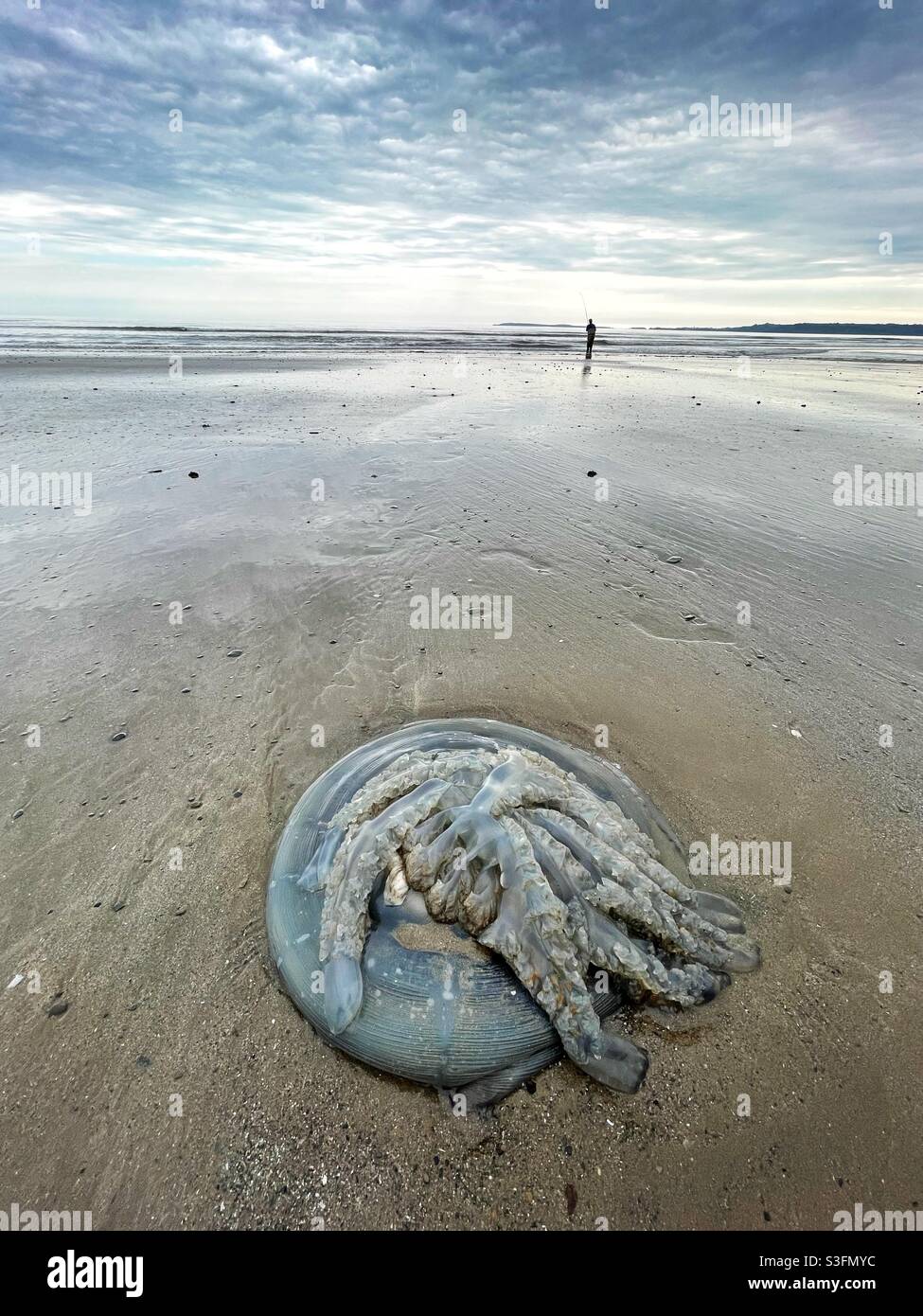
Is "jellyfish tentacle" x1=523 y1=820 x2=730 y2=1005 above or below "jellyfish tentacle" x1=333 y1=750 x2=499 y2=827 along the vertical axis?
below

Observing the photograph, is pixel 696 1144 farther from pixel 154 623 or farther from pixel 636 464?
pixel 636 464

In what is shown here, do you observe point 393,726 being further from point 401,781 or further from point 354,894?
point 354,894

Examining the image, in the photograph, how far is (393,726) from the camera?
14.8ft

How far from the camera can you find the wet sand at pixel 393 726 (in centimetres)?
227

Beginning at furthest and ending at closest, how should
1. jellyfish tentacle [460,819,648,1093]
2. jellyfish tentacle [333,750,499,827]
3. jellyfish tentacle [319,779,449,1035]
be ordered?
jellyfish tentacle [333,750,499,827]
jellyfish tentacle [319,779,449,1035]
jellyfish tentacle [460,819,648,1093]

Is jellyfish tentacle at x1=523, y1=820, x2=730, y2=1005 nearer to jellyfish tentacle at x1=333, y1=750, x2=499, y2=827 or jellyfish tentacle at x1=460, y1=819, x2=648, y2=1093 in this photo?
jellyfish tentacle at x1=460, y1=819, x2=648, y2=1093

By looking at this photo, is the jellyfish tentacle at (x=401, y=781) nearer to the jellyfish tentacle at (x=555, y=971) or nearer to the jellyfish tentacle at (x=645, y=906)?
the jellyfish tentacle at (x=645, y=906)

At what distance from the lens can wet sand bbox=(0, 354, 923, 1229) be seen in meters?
2.27

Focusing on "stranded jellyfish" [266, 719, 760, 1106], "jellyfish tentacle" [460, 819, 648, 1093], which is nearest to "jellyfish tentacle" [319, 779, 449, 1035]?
"stranded jellyfish" [266, 719, 760, 1106]

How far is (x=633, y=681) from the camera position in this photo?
5086 millimetres

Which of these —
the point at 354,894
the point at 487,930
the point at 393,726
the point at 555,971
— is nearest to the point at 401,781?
the point at 354,894

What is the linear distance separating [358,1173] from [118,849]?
226 centimetres

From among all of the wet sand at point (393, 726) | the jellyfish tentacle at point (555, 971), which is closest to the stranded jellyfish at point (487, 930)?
the jellyfish tentacle at point (555, 971)
